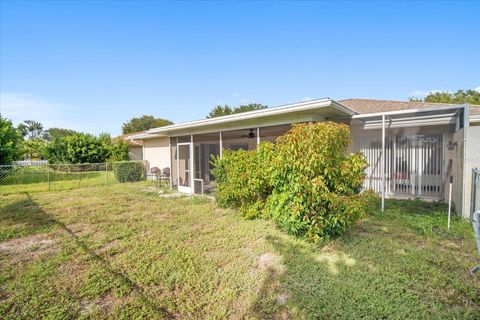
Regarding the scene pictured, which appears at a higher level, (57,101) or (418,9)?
(418,9)

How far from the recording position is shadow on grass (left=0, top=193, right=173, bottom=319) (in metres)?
2.67

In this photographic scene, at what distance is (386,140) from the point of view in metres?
8.28

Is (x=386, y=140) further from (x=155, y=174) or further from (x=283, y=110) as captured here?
(x=155, y=174)

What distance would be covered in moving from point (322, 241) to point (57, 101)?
1636cm

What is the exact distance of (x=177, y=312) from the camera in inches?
92.0

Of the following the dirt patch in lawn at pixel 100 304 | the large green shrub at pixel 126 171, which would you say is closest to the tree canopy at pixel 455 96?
the large green shrub at pixel 126 171

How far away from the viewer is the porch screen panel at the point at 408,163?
7.54 m

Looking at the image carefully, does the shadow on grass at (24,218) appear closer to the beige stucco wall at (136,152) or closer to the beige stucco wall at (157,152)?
the beige stucco wall at (157,152)

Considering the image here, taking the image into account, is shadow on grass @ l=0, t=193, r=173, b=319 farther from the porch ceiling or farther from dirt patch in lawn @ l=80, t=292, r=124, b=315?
the porch ceiling

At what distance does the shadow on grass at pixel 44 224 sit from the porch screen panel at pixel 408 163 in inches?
282

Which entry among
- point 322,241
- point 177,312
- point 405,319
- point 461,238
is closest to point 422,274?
point 405,319

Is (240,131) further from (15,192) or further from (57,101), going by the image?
(57,101)

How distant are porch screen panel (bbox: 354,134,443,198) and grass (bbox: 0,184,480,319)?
285 centimetres

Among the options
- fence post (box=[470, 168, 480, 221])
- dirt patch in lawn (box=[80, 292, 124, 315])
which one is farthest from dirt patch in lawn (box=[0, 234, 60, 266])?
fence post (box=[470, 168, 480, 221])
